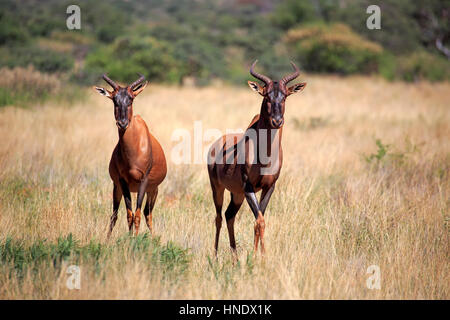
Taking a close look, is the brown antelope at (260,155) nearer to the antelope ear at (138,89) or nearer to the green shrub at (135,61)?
the antelope ear at (138,89)

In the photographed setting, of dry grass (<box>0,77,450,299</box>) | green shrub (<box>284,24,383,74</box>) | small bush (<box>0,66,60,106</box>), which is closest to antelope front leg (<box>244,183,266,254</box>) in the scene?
dry grass (<box>0,77,450,299</box>)

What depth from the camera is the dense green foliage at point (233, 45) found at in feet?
78.1

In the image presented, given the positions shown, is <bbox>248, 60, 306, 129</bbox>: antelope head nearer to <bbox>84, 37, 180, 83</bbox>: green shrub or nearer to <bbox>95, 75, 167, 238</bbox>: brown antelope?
<bbox>95, 75, 167, 238</bbox>: brown antelope

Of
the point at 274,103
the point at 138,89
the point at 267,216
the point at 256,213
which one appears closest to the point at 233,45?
the point at 267,216

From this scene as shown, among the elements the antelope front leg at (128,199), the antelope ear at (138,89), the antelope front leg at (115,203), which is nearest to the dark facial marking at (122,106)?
the antelope ear at (138,89)

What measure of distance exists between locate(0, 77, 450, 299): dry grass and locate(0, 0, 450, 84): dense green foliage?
33.9ft

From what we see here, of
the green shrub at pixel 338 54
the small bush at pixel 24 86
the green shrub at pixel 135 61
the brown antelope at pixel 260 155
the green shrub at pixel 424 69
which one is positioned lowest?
the brown antelope at pixel 260 155

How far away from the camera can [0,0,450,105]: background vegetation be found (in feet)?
77.9

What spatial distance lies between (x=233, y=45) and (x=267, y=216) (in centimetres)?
3698

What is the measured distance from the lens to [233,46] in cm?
4178

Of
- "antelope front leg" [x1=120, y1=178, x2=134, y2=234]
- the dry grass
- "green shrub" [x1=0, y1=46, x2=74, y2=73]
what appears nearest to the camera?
the dry grass

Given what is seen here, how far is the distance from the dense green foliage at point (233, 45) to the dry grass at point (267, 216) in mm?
10347

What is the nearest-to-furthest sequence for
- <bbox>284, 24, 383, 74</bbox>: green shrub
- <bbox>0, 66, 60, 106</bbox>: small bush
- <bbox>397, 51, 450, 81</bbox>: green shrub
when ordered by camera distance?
<bbox>0, 66, 60, 106</bbox>: small bush → <bbox>397, 51, 450, 81</bbox>: green shrub → <bbox>284, 24, 383, 74</bbox>: green shrub

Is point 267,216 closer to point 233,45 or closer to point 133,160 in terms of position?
point 133,160
